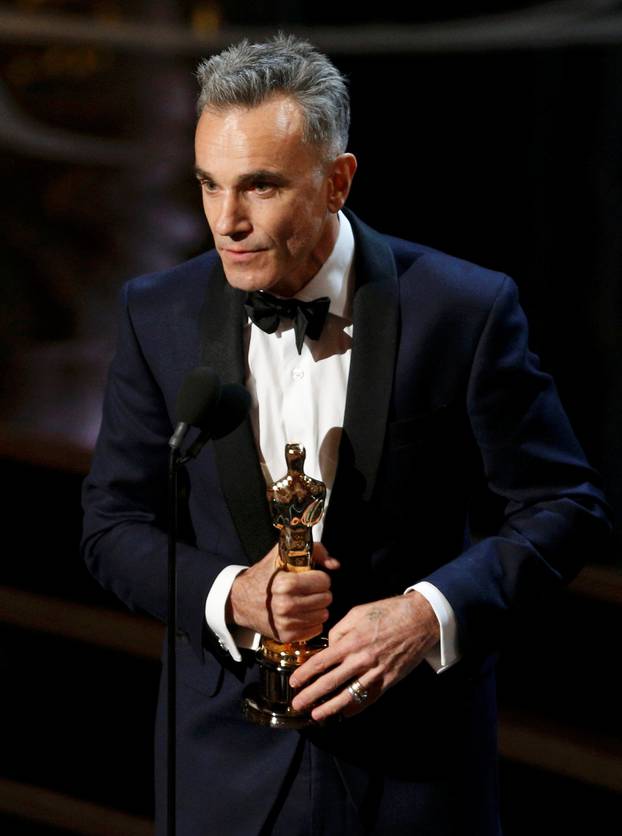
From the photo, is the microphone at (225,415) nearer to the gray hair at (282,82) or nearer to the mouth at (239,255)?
the mouth at (239,255)

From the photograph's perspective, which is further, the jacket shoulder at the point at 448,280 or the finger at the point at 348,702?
the jacket shoulder at the point at 448,280

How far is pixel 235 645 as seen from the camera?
1.68m

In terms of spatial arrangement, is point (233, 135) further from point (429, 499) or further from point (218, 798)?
point (218, 798)

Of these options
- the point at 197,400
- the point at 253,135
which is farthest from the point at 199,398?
the point at 253,135

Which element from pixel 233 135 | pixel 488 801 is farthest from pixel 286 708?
pixel 233 135

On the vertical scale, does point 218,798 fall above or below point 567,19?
below

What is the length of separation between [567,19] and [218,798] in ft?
6.11

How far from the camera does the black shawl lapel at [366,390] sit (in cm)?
166

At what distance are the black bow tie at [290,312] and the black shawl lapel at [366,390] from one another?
0.05 m

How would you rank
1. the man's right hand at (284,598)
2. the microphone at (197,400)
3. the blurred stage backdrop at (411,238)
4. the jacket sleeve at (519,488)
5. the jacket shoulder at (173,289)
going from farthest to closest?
the blurred stage backdrop at (411,238) → the jacket shoulder at (173,289) → the jacket sleeve at (519,488) → the man's right hand at (284,598) → the microphone at (197,400)

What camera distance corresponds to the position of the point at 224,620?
1.65 metres

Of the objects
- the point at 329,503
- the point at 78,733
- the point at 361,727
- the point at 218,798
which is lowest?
the point at 78,733

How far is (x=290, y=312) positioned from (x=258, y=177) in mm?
199

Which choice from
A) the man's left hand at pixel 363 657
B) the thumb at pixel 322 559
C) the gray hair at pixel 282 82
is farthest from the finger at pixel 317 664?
the gray hair at pixel 282 82
